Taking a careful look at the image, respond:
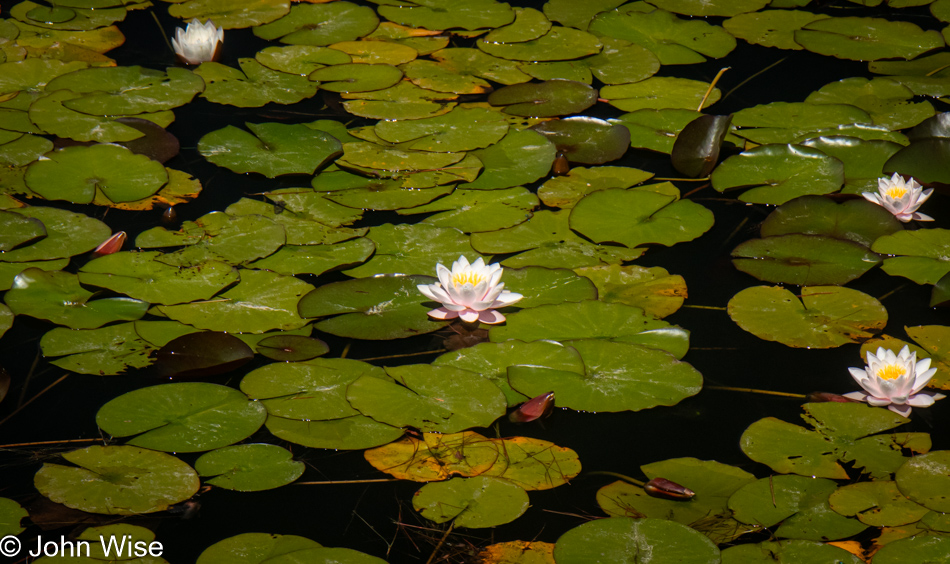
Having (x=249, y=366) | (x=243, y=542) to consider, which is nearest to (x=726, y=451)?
(x=243, y=542)

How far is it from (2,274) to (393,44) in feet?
7.38

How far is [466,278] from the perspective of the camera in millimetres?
2145

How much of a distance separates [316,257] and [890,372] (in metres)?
1.74

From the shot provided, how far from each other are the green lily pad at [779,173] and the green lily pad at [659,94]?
1.83 feet

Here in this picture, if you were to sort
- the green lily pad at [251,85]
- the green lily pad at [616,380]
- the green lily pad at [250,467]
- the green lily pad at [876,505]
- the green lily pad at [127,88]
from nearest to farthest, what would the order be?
the green lily pad at [876,505], the green lily pad at [250,467], the green lily pad at [616,380], the green lily pad at [127,88], the green lily pad at [251,85]

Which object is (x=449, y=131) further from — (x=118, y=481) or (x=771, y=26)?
(x=771, y=26)

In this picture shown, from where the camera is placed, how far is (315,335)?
2184mm

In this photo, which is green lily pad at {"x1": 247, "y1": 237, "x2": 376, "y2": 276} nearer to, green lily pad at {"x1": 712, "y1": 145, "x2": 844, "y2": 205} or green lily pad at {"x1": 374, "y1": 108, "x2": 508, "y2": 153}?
green lily pad at {"x1": 374, "y1": 108, "x2": 508, "y2": 153}

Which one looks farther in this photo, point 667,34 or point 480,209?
point 667,34

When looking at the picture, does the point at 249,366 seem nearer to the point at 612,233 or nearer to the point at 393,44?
the point at 612,233

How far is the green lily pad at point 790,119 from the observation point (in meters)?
3.10

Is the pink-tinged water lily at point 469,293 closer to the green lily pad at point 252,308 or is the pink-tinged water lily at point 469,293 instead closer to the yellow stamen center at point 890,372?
the green lily pad at point 252,308

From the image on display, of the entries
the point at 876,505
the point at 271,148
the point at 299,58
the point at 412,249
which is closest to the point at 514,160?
the point at 412,249

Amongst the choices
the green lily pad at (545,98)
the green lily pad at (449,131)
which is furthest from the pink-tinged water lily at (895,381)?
the green lily pad at (545,98)
